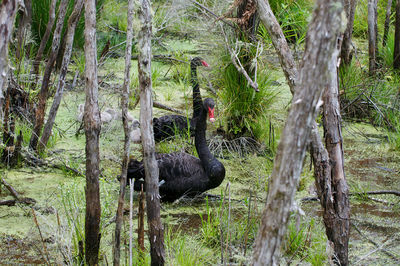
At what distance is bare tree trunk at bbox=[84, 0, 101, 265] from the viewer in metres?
2.64

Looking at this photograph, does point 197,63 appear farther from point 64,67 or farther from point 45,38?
point 64,67

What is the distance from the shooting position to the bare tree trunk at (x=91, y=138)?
8.66ft

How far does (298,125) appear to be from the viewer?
166 centimetres

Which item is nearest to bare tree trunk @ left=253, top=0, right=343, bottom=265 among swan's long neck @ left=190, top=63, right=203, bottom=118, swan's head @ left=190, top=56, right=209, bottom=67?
swan's long neck @ left=190, top=63, right=203, bottom=118

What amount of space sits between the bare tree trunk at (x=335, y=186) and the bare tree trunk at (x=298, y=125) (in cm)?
119

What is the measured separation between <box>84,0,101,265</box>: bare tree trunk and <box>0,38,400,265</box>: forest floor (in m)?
0.13

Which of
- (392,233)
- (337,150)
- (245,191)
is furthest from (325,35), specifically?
(245,191)

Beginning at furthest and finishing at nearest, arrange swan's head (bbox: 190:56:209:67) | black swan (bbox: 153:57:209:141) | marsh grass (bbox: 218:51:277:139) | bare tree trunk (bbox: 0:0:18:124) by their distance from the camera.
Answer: swan's head (bbox: 190:56:209:67)
black swan (bbox: 153:57:209:141)
marsh grass (bbox: 218:51:277:139)
bare tree trunk (bbox: 0:0:18:124)

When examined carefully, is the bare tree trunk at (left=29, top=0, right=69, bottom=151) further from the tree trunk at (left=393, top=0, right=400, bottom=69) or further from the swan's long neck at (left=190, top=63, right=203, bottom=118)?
the tree trunk at (left=393, top=0, right=400, bottom=69)

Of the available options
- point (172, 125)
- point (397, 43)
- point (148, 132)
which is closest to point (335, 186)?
point (148, 132)

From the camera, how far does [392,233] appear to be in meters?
3.81

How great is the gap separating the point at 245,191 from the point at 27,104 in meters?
2.25

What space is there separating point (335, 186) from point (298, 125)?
1.41 meters

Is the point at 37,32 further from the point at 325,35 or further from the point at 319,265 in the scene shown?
the point at 325,35
